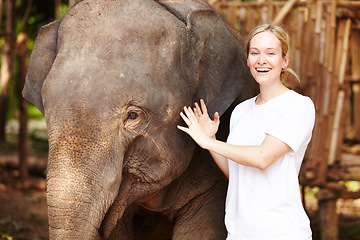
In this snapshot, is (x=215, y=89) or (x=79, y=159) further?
(x=215, y=89)

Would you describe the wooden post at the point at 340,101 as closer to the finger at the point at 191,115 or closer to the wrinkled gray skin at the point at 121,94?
the wrinkled gray skin at the point at 121,94

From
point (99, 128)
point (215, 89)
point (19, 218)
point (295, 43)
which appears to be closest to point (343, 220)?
point (295, 43)

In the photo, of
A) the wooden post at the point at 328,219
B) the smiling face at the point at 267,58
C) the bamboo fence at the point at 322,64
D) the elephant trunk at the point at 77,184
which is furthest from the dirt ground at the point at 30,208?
the smiling face at the point at 267,58

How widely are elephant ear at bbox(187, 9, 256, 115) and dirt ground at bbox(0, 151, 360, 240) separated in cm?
245

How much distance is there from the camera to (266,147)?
241 cm

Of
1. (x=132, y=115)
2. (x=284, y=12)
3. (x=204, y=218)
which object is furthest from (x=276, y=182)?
(x=284, y=12)

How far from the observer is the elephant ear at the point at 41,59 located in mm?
2846

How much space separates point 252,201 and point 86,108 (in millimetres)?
872

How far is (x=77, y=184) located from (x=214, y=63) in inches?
40.4

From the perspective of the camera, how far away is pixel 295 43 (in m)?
4.79

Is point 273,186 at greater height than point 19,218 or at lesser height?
Answer: greater

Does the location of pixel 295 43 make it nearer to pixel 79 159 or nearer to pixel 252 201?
pixel 252 201

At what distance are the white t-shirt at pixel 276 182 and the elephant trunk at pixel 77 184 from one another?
0.64 m

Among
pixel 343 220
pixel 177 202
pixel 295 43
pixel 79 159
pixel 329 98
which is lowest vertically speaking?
pixel 343 220
